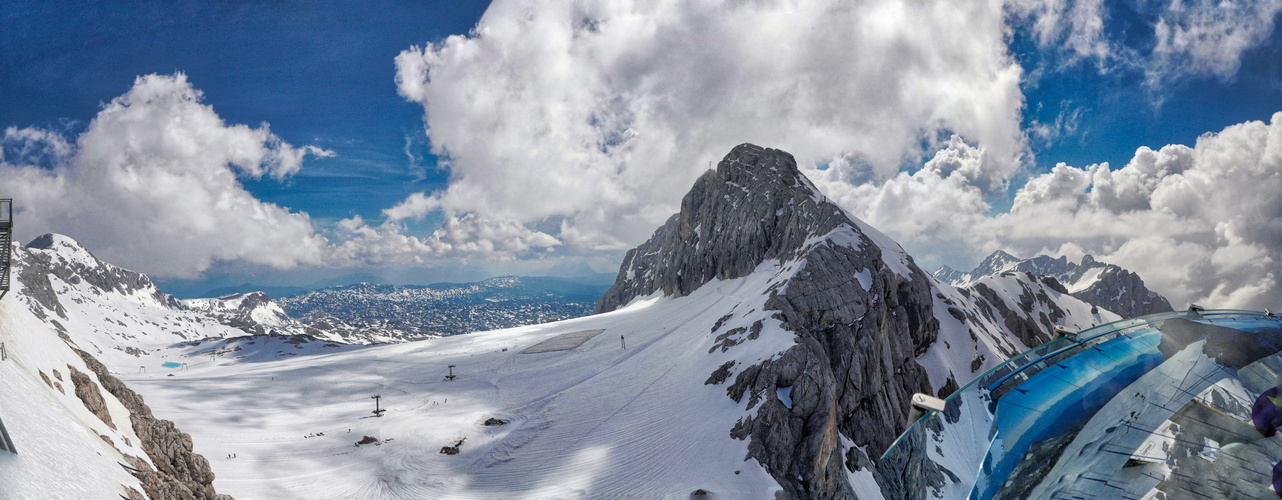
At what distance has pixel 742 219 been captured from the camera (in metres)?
105

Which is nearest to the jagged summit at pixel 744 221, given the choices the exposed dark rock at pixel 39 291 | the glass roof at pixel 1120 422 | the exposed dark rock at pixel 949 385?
the exposed dark rock at pixel 949 385

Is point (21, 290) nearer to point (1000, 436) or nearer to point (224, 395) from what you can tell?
point (224, 395)

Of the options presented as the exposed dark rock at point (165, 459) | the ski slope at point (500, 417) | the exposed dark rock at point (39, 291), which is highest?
the exposed dark rock at point (39, 291)

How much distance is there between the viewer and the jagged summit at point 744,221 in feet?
283

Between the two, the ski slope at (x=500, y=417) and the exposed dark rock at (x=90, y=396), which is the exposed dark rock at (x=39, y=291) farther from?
the exposed dark rock at (x=90, y=396)

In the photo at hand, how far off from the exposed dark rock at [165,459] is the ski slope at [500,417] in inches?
303

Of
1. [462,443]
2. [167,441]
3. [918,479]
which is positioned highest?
[918,479]

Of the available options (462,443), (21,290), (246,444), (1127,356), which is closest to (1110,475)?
(1127,356)

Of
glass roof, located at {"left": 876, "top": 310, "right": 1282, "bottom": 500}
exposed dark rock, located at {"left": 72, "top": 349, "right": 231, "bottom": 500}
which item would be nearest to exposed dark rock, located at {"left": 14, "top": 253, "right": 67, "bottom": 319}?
exposed dark rock, located at {"left": 72, "top": 349, "right": 231, "bottom": 500}

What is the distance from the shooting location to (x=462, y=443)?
136 feet

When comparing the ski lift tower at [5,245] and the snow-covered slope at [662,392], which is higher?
the ski lift tower at [5,245]

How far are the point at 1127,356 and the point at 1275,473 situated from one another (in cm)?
205

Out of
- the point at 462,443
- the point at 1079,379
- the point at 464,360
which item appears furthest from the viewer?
the point at 464,360

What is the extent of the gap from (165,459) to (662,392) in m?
35.6
